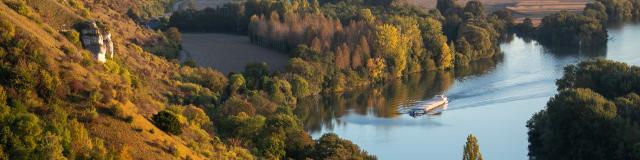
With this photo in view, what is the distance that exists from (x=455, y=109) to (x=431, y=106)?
1174 millimetres

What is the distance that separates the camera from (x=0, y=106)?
18312mm

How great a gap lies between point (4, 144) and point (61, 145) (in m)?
0.97

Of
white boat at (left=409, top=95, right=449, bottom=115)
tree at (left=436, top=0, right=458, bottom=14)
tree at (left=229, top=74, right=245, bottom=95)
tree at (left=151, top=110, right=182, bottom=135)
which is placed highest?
tree at (left=151, top=110, right=182, bottom=135)

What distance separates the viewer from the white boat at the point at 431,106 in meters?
40.6

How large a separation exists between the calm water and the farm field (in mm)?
5712

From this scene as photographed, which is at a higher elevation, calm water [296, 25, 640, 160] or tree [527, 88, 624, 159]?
tree [527, 88, 624, 159]

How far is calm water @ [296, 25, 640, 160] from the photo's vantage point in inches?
1377

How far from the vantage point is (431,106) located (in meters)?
40.9

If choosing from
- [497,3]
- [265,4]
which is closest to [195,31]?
[265,4]

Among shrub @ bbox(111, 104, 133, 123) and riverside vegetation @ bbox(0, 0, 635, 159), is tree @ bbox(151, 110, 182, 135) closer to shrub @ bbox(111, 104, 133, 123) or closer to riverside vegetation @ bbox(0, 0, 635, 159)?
riverside vegetation @ bbox(0, 0, 635, 159)

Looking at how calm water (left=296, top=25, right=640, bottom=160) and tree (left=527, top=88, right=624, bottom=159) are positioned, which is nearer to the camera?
tree (left=527, top=88, right=624, bottom=159)

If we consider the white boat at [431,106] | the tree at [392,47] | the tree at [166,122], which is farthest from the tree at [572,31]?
the tree at [166,122]

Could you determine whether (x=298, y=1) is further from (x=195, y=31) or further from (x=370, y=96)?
(x=370, y=96)

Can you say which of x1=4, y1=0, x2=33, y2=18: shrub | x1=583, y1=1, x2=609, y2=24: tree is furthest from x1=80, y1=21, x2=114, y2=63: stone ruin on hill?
x1=583, y1=1, x2=609, y2=24: tree
